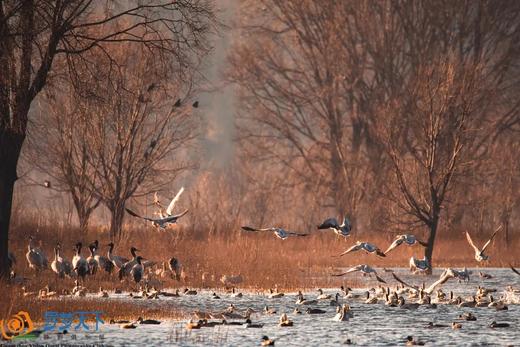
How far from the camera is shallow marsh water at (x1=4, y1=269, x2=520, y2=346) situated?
1617cm

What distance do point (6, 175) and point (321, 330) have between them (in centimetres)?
829

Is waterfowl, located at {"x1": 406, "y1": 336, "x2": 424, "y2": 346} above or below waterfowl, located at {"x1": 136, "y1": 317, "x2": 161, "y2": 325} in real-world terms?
below

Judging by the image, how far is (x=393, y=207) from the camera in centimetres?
3912

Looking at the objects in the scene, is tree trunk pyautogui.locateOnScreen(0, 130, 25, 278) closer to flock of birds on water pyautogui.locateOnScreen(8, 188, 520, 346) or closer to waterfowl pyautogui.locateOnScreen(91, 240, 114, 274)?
flock of birds on water pyautogui.locateOnScreen(8, 188, 520, 346)

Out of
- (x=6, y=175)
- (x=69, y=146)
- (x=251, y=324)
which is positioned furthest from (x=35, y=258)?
(x=69, y=146)

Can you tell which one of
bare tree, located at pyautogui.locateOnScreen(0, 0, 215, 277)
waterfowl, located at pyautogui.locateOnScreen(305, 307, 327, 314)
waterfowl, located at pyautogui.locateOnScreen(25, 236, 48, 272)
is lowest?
waterfowl, located at pyautogui.locateOnScreen(305, 307, 327, 314)

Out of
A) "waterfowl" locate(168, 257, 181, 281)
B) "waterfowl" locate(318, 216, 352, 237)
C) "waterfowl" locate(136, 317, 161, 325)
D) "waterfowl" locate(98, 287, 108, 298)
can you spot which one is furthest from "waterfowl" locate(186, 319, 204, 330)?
"waterfowl" locate(168, 257, 181, 281)

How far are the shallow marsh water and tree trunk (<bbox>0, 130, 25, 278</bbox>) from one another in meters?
2.51

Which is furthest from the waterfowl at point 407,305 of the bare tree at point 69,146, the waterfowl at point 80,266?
the bare tree at point 69,146

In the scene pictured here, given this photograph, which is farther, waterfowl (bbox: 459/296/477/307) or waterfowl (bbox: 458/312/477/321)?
waterfowl (bbox: 459/296/477/307)

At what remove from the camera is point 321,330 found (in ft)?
58.2

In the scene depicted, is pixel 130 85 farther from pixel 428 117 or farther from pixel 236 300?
pixel 236 300

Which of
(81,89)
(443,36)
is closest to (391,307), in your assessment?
(81,89)

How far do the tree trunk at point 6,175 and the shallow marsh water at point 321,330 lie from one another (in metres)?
2.51
